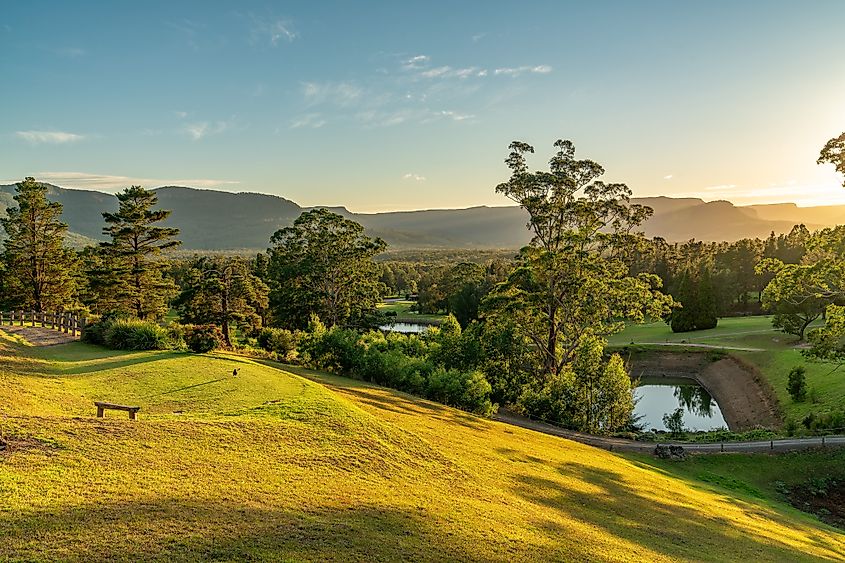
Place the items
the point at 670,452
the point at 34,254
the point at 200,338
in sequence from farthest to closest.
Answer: the point at 34,254
the point at 200,338
the point at 670,452

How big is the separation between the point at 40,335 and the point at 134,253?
16.8 meters

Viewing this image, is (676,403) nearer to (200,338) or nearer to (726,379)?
(726,379)

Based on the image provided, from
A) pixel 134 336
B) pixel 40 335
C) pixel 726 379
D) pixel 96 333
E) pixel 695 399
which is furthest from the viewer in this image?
pixel 695 399

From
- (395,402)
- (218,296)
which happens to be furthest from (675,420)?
(218,296)

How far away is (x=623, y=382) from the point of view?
30188 millimetres

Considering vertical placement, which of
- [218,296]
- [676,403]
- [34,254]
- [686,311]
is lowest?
[676,403]

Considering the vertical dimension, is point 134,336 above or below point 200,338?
above

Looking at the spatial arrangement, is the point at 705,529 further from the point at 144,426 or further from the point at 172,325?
the point at 172,325

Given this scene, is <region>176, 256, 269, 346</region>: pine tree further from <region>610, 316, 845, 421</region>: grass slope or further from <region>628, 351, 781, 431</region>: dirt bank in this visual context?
<region>610, 316, 845, 421</region>: grass slope

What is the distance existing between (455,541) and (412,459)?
4758mm

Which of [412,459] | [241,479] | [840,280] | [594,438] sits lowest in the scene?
[594,438]

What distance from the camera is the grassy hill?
797cm

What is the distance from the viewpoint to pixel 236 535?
313 inches

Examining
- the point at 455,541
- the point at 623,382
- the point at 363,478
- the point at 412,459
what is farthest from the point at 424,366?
the point at 455,541
